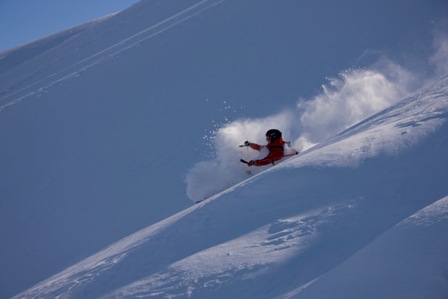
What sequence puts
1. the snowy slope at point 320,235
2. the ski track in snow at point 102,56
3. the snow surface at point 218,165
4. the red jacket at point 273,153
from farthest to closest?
the ski track in snow at point 102,56 < the red jacket at point 273,153 < the snow surface at point 218,165 < the snowy slope at point 320,235

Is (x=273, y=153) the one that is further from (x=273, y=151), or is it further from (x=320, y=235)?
(x=320, y=235)

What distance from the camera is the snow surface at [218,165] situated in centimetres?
315

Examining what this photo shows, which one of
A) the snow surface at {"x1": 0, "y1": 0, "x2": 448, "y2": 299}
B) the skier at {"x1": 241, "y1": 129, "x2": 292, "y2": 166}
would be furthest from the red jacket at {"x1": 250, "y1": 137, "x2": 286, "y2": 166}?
the snow surface at {"x1": 0, "y1": 0, "x2": 448, "y2": 299}

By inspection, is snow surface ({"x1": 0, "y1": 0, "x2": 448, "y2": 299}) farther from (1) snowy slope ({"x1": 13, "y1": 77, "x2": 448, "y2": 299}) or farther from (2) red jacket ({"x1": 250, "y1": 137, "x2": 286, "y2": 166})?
(2) red jacket ({"x1": 250, "y1": 137, "x2": 286, "y2": 166})

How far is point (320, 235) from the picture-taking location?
131 inches

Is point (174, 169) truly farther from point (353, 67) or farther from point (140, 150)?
point (353, 67)

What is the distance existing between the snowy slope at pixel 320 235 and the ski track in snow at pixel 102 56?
47.1 feet

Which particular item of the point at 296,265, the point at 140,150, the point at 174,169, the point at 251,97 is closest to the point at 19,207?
the point at 140,150

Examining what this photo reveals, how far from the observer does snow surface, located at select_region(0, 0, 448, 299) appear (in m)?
3.15

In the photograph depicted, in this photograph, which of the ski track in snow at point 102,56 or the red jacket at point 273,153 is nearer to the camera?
the red jacket at point 273,153

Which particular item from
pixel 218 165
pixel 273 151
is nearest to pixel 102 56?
pixel 218 165

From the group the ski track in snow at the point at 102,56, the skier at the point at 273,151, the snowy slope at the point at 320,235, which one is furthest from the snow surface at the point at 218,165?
the skier at the point at 273,151

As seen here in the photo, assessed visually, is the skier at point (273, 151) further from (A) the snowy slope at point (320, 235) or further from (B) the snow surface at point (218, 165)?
(A) the snowy slope at point (320, 235)

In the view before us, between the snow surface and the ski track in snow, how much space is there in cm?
13
